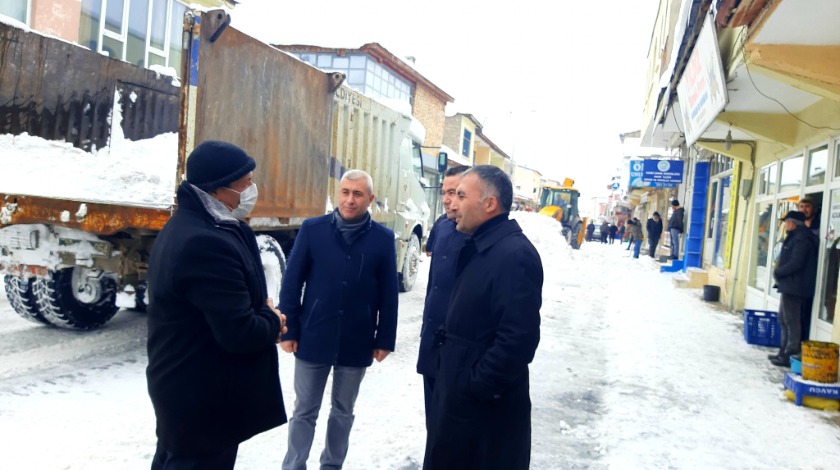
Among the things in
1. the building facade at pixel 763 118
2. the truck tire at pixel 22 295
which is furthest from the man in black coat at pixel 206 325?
the truck tire at pixel 22 295

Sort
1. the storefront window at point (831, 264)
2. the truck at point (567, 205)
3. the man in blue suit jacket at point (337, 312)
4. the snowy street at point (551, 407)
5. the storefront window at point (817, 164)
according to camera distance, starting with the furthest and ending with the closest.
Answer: the truck at point (567, 205) → the storefront window at point (817, 164) → the storefront window at point (831, 264) → the snowy street at point (551, 407) → the man in blue suit jacket at point (337, 312)

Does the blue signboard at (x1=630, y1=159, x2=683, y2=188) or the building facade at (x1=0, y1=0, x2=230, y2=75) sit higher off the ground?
the building facade at (x1=0, y1=0, x2=230, y2=75)

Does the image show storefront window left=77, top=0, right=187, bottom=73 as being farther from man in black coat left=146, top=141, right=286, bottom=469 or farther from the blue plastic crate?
man in black coat left=146, top=141, right=286, bottom=469

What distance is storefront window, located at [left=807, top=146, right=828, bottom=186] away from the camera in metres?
7.58

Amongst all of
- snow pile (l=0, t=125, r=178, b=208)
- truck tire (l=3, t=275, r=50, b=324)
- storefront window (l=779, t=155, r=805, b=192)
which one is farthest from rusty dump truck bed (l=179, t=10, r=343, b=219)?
storefront window (l=779, t=155, r=805, b=192)

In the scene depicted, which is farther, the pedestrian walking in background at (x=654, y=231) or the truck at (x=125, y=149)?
the pedestrian walking in background at (x=654, y=231)

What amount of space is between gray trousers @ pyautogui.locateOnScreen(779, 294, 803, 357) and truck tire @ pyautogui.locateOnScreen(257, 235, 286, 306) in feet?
18.2

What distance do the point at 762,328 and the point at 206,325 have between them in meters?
7.65

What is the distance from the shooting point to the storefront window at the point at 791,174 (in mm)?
8545

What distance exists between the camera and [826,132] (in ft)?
24.3

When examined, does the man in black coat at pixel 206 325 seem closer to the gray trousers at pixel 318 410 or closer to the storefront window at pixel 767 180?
the gray trousers at pixel 318 410

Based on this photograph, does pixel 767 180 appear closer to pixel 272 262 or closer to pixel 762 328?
pixel 762 328

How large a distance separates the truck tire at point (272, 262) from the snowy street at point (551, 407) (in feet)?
3.07

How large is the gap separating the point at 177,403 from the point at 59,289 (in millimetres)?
5069
